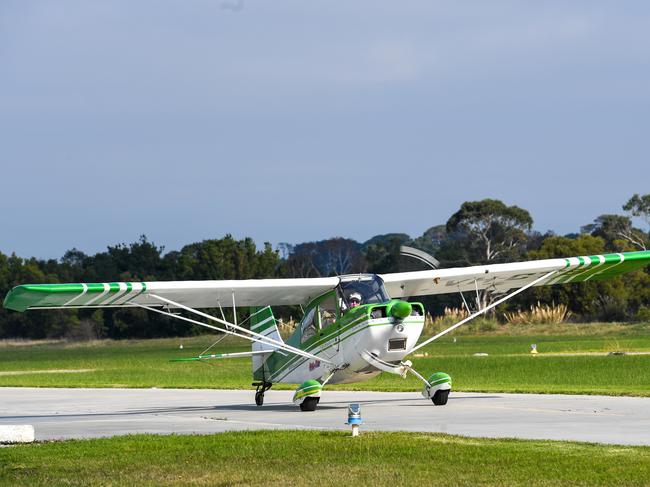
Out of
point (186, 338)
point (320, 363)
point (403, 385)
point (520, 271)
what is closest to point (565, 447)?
point (320, 363)

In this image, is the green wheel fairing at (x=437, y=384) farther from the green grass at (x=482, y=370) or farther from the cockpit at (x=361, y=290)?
the green grass at (x=482, y=370)

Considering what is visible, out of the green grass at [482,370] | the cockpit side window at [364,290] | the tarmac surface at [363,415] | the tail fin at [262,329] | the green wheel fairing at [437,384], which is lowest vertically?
the green grass at [482,370]

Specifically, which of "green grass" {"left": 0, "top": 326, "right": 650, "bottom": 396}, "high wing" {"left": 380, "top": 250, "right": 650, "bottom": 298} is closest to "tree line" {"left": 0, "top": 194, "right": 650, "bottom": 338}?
"green grass" {"left": 0, "top": 326, "right": 650, "bottom": 396}

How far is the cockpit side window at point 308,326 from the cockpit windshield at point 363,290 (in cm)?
122

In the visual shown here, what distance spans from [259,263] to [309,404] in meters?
89.4

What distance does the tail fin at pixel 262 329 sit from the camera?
25422 millimetres

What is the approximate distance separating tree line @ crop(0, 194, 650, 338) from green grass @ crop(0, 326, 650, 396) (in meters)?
24.4

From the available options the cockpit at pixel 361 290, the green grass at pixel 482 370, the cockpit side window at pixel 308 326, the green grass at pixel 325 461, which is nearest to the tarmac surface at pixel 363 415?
the cockpit side window at pixel 308 326

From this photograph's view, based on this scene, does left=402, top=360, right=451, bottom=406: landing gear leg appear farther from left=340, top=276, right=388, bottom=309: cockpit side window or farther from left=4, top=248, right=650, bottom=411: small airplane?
left=340, top=276, right=388, bottom=309: cockpit side window

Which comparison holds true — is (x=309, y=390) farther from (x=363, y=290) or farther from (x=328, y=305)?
(x=363, y=290)

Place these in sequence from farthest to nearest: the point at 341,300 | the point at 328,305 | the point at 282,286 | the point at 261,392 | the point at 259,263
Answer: the point at 259,263
the point at 261,392
the point at 282,286
the point at 328,305
the point at 341,300

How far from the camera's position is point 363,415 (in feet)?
67.9

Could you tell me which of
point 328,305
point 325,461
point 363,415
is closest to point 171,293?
point 328,305

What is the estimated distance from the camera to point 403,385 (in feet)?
108
